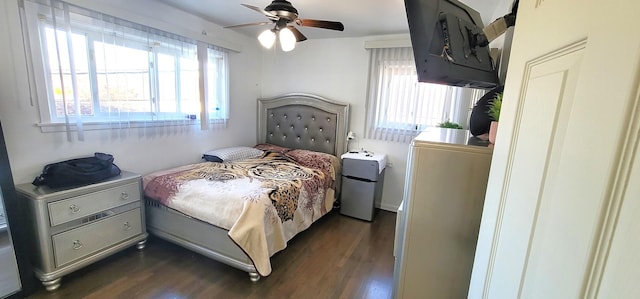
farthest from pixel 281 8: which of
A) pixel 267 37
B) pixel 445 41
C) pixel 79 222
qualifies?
pixel 79 222

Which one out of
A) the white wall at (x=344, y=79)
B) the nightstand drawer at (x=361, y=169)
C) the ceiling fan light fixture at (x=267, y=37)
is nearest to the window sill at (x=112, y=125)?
the ceiling fan light fixture at (x=267, y=37)

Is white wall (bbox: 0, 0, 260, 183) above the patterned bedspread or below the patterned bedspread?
above

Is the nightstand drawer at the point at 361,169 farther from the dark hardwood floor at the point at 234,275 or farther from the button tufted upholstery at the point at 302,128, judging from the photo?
the dark hardwood floor at the point at 234,275

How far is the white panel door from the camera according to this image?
0.30 metres

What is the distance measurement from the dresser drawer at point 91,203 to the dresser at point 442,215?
2.19 metres

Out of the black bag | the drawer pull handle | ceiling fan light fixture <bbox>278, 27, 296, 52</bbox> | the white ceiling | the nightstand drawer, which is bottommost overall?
the drawer pull handle

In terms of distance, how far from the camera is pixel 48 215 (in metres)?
1.72

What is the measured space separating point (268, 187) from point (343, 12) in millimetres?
1833

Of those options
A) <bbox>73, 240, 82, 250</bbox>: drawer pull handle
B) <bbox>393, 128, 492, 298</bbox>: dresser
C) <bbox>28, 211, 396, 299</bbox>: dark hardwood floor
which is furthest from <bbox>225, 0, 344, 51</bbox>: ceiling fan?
<bbox>73, 240, 82, 250</bbox>: drawer pull handle

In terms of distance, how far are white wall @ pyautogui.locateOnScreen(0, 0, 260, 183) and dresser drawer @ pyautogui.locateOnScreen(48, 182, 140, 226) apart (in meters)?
0.42

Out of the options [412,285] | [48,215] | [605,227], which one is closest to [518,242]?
[605,227]

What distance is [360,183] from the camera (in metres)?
3.14

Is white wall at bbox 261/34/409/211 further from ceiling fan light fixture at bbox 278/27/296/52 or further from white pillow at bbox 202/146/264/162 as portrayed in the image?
ceiling fan light fixture at bbox 278/27/296/52

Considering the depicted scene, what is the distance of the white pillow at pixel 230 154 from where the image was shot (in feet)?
10.2
